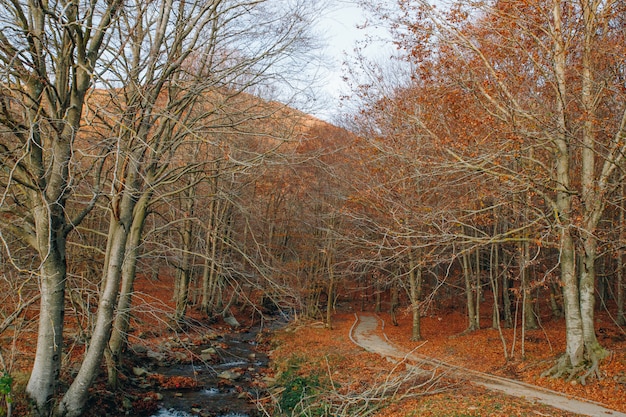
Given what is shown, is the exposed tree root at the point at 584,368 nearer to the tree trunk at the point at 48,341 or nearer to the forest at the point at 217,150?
the forest at the point at 217,150

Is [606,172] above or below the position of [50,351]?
above

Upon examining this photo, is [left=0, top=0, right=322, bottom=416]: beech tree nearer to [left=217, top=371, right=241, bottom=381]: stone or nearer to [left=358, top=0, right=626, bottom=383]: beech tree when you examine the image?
[left=358, top=0, right=626, bottom=383]: beech tree

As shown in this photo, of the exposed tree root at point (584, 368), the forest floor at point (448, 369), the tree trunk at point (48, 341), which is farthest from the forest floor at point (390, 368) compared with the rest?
the tree trunk at point (48, 341)

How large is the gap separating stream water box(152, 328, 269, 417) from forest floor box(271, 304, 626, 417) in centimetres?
102

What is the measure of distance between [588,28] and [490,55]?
7.20ft

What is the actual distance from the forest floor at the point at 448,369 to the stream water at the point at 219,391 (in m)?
1.02

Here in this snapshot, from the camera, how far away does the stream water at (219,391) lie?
10445 mm

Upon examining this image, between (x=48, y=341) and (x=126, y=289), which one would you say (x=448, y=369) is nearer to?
(x=126, y=289)

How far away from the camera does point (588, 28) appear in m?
9.44

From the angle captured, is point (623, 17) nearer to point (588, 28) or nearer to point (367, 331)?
point (588, 28)

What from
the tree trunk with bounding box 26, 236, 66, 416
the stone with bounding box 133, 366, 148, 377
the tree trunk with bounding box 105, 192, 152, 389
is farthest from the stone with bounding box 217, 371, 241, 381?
the tree trunk with bounding box 26, 236, 66, 416

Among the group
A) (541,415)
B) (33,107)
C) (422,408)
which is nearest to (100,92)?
(33,107)

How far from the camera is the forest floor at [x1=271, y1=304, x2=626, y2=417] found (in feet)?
26.6

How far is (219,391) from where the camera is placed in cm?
1218
